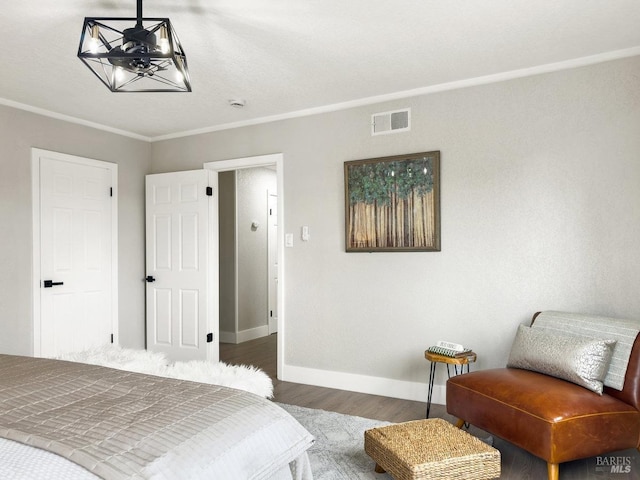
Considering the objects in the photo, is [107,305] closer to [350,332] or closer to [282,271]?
[282,271]

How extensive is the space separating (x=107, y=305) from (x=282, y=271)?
185cm

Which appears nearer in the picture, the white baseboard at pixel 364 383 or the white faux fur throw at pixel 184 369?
the white faux fur throw at pixel 184 369

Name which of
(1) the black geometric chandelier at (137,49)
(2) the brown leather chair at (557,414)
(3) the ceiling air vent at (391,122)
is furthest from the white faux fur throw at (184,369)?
(3) the ceiling air vent at (391,122)

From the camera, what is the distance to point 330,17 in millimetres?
2459

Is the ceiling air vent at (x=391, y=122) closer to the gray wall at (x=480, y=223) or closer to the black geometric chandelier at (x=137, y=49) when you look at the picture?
the gray wall at (x=480, y=223)

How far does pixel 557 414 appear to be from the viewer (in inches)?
84.7

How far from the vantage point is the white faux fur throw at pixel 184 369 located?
2.78m

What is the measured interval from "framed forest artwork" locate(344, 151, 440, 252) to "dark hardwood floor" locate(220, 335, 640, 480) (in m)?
1.19

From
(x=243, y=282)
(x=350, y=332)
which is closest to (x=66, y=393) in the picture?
(x=350, y=332)

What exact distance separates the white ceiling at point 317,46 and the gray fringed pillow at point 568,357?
1750 mm

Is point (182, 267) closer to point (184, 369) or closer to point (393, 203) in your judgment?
point (184, 369)

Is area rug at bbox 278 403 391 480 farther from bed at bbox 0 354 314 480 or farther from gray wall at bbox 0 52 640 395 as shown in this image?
bed at bbox 0 354 314 480

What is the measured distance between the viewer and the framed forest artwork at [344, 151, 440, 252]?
3.54 m

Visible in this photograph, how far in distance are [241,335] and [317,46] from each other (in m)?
4.17
